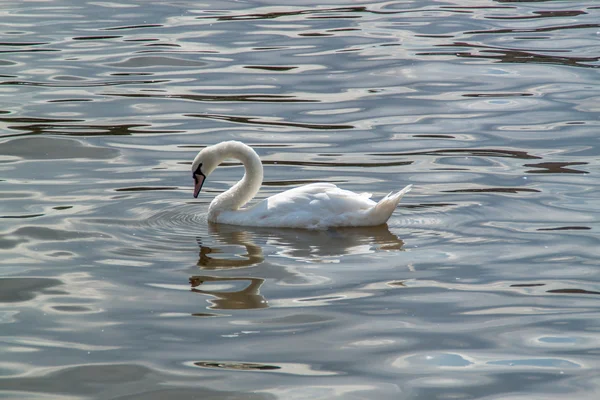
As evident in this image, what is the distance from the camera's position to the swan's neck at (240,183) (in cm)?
1045

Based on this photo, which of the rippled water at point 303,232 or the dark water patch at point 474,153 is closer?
the rippled water at point 303,232

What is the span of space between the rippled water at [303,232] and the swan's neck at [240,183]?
275 mm

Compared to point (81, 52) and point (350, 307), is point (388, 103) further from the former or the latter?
point (350, 307)

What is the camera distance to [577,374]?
6.77 meters

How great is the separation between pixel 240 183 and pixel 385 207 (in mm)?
1529

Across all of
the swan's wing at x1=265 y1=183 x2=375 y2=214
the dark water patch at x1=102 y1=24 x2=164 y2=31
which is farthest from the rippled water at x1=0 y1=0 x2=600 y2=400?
the dark water patch at x1=102 y1=24 x2=164 y2=31

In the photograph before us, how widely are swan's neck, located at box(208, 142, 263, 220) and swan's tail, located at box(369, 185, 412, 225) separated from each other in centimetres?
130

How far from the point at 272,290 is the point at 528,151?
5.39 meters

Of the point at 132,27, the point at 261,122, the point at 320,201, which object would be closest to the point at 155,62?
the point at 132,27

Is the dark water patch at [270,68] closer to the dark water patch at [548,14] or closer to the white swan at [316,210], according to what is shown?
the dark water patch at [548,14]

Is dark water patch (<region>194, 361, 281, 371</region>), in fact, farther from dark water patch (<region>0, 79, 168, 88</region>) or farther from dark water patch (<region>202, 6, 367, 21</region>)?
dark water patch (<region>202, 6, 367, 21</region>)

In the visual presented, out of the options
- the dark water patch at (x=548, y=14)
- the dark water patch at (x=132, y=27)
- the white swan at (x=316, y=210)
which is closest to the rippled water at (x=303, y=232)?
the white swan at (x=316, y=210)

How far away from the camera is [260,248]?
951 centimetres

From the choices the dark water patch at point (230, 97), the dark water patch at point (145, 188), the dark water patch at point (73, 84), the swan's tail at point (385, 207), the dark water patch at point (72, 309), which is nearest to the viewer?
the dark water patch at point (72, 309)
